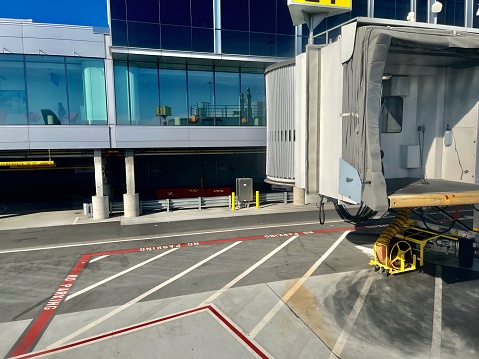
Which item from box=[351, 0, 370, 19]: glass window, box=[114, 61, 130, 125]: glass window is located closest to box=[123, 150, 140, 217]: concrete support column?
box=[114, 61, 130, 125]: glass window

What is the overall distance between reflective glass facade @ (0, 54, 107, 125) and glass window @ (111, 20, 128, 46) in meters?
1.39

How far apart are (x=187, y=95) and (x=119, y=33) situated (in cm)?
476

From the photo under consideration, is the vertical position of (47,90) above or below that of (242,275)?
above

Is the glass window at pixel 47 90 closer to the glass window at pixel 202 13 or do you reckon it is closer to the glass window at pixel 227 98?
the glass window at pixel 202 13

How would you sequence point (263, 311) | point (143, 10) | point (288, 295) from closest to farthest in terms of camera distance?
1. point (263, 311)
2. point (288, 295)
3. point (143, 10)

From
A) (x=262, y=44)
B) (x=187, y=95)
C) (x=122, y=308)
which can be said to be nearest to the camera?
(x=122, y=308)

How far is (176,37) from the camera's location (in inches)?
731

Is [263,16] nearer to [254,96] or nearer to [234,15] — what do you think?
[234,15]

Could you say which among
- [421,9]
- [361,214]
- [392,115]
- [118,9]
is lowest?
[361,214]

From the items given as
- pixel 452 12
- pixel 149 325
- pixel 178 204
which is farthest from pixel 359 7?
pixel 149 325

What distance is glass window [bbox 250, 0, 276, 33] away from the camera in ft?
65.1

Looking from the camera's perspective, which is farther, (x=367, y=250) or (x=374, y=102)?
(x=367, y=250)

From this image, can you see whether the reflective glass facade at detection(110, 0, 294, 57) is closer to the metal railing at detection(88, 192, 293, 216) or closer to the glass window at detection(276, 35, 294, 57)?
the glass window at detection(276, 35, 294, 57)

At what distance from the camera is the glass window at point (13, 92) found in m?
17.0
